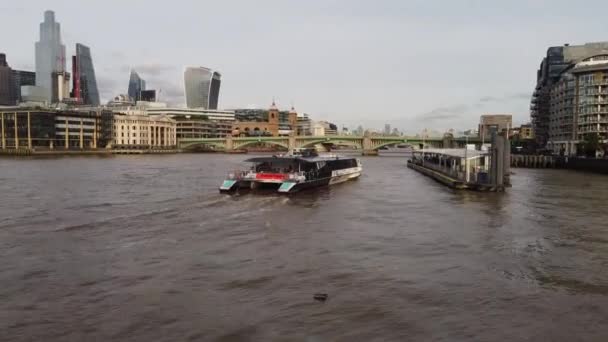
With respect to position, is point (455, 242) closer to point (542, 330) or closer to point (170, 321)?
point (542, 330)

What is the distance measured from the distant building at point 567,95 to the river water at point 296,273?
84823 mm

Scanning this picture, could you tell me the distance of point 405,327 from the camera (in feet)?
41.4

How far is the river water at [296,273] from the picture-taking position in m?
12.5

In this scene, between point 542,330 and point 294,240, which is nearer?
point 542,330

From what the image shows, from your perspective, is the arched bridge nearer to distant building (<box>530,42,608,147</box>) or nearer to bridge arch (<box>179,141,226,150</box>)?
bridge arch (<box>179,141,226,150</box>)

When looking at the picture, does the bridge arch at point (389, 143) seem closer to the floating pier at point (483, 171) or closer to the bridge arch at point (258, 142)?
the bridge arch at point (258, 142)

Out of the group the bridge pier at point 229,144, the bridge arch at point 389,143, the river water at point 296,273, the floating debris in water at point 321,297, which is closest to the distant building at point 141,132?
the bridge pier at point 229,144

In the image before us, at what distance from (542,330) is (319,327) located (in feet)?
18.3

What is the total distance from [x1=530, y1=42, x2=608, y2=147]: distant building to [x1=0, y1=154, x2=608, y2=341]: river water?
8482 centimetres

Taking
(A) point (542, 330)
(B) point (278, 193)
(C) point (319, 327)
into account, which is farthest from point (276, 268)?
(B) point (278, 193)

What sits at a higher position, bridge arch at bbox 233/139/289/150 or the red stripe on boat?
bridge arch at bbox 233/139/289/150

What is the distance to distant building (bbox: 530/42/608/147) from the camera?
106 metres

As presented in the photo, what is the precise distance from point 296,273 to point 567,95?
118 meters

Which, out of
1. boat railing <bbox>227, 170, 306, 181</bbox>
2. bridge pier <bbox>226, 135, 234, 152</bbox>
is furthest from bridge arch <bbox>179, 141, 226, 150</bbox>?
boat railing <bbox>227, 170, 306, 181</bbox>
